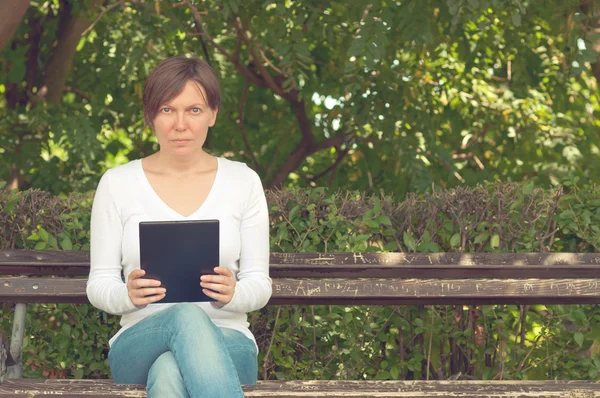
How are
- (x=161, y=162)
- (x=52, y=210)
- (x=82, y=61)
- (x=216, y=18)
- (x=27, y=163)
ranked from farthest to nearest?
(x=82, y=61) → (x=27, y=163) → (x=216, y=18) → (x=52, y=210) → (x=161, y=162)

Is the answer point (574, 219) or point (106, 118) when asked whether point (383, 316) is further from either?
point (106, 118)

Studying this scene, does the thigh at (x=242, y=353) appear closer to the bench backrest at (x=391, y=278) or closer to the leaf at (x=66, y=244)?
the bench backrest at (x=391, y=278)

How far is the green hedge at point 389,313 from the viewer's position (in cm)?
452

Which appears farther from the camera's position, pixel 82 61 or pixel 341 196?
pixel 82 61

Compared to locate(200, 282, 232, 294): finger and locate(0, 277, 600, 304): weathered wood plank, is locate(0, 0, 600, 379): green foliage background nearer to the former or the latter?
locate(0, 277, 600, 304): weathered wood plank

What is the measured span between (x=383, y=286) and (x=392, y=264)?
0.20 metres

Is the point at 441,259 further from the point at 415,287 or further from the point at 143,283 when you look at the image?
the point at 143,283

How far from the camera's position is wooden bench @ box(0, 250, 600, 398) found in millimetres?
3691

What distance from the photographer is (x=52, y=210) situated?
14.8 ft

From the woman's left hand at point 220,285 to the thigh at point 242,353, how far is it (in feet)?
0.57

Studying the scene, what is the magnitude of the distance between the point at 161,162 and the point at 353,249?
119cm

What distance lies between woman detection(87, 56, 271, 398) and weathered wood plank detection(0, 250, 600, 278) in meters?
0.73

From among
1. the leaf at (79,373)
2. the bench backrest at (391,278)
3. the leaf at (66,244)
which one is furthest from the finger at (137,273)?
the leaf at (79,373)

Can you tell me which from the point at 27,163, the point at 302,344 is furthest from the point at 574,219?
the point at 27,163
